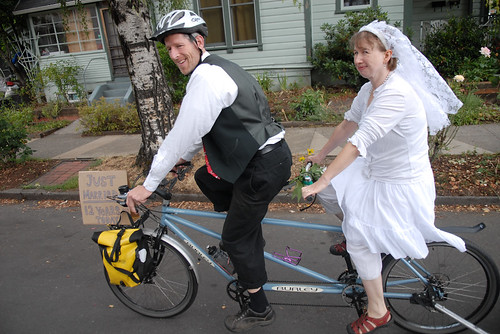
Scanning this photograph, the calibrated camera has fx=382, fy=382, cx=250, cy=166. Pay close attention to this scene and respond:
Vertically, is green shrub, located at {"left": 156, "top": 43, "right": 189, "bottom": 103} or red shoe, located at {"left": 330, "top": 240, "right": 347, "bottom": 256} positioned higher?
green shrub, located at {"left": 156, "top": 43, "right": 189, "bottom": 103}

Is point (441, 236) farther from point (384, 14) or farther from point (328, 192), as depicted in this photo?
point (384, 14)

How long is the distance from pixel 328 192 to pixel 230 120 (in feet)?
2.70

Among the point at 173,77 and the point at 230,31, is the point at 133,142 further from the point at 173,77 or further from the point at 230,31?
the point at 230,31

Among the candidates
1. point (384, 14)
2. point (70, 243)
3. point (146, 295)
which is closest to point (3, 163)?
point (70, 243)

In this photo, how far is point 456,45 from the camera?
944 centimetres

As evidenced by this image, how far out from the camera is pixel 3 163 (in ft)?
22.5

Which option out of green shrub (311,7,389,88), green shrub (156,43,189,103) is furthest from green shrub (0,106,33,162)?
green shrub (311,7,389,88)

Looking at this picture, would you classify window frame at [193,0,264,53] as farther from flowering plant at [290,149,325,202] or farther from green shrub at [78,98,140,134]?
flowering plant at [290,149,325,202]

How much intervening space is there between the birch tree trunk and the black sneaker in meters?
3.53

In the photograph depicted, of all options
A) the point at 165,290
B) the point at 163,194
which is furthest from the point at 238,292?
the point at 163,194

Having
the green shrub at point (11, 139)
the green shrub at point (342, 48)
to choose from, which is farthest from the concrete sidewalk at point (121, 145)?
the green shrub at point (342, 48)

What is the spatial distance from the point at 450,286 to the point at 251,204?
150cm

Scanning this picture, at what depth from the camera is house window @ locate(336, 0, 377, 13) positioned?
10.1 metres

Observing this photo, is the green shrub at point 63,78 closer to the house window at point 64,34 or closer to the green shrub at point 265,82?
the house window at point 64,34
